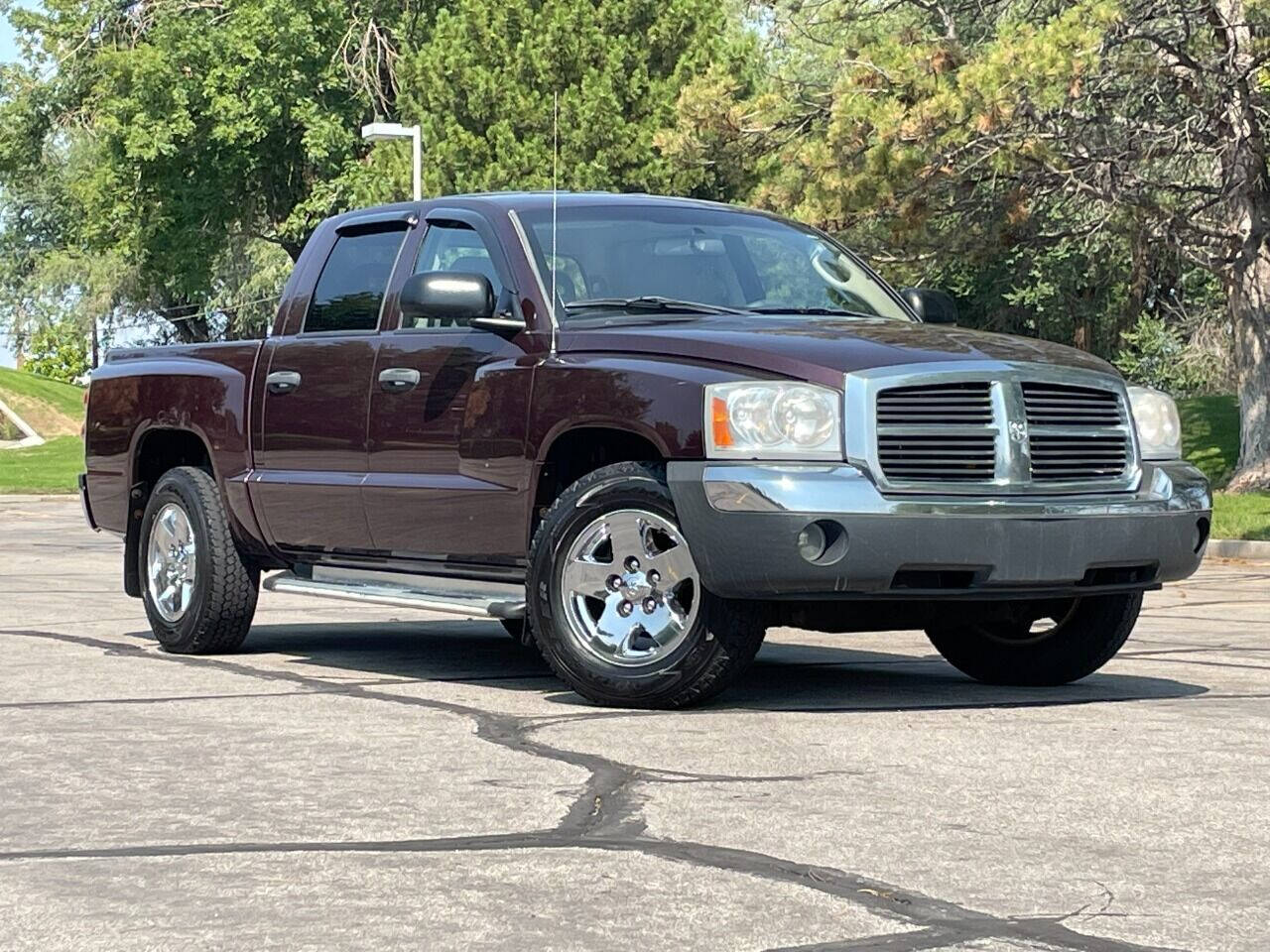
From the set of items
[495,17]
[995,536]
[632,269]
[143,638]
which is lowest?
[143,638]

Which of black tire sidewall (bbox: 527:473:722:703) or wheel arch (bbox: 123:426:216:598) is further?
wheel arch (bbox: 123:426:216:598)

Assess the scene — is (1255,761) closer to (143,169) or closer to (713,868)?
(713,868)

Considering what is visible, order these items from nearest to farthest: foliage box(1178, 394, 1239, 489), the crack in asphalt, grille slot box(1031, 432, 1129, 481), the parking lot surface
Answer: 1. the crack in asphalt
2. the parking lot surface
3. grille slot box(1031, 432, 1129, 481)
4. foliage box(1178, 394, 1239, 489)

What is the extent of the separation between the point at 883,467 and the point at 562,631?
4.25 feet

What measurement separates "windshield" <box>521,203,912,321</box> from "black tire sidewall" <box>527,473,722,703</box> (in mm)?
944

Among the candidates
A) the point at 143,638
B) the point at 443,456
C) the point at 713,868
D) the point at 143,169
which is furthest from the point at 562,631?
the point at 143,169

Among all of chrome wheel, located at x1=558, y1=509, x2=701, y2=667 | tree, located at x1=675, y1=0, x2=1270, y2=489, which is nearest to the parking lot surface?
chrome wheel, located at x1=558, y1=509, x2=701, y2=667

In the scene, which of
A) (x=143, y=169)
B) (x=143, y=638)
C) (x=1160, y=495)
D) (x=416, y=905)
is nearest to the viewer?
(x=416, y=905)

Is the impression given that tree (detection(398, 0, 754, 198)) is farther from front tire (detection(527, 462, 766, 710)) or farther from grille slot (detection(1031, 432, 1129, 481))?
front tire (detection(527, 462, 766, 710))

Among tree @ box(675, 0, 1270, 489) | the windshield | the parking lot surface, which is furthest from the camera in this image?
tree @ box(675, 0, 1270, 489)

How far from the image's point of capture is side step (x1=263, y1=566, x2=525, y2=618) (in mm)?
8164

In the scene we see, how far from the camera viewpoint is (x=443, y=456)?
855 centimetres

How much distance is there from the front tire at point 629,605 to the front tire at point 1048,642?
133 centimetres

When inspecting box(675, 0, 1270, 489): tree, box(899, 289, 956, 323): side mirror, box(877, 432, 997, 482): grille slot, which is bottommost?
box(877, 432, 997, 482): grille slot
